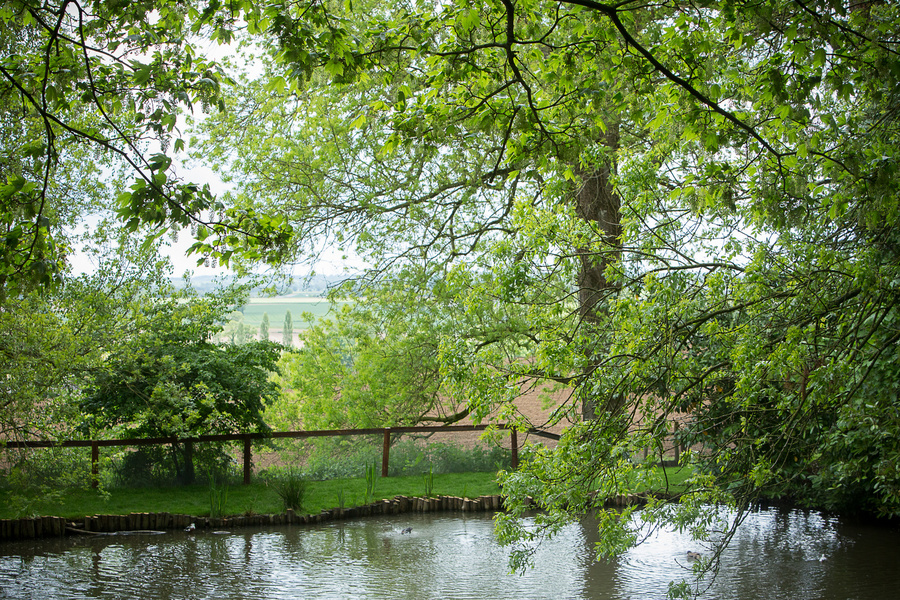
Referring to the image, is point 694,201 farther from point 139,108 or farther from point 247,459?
point 247,459

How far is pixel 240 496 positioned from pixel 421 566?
3.89m

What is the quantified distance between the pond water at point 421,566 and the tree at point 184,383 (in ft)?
5.96

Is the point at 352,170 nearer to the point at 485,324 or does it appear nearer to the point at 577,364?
the point at 485,324

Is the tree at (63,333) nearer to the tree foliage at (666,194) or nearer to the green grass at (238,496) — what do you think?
the green grass at (238,496)

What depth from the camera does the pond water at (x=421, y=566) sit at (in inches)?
250

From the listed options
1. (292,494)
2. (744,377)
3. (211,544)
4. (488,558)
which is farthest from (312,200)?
(744,377)

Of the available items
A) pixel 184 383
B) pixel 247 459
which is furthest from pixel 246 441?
pixel 184 383

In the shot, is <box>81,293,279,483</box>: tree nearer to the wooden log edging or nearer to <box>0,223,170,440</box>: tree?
<box>0,223,170,440</box>: tree

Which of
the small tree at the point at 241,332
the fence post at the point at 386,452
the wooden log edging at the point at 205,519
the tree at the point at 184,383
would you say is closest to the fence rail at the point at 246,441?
the fence post at the point at 386,452

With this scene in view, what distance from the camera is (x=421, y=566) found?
23.8ft

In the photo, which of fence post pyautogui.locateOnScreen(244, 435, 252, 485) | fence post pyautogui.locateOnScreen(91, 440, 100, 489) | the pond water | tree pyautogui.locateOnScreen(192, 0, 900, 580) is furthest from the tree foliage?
fence post pyautogui.locateOnScreen(91, 440, 100, 489)

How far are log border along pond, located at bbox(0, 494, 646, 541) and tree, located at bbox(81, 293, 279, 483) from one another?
113 centimetres

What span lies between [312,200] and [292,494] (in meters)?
4.24

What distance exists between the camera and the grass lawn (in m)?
8.76
